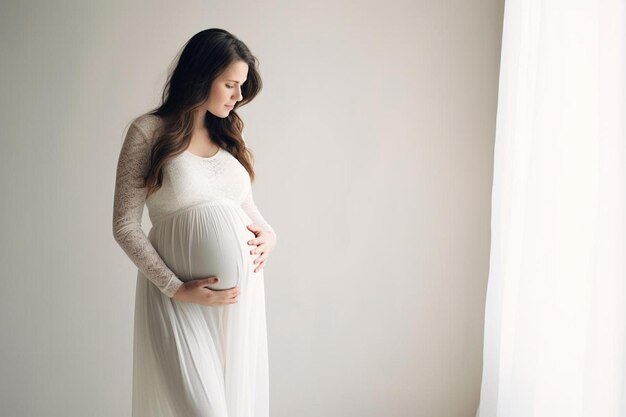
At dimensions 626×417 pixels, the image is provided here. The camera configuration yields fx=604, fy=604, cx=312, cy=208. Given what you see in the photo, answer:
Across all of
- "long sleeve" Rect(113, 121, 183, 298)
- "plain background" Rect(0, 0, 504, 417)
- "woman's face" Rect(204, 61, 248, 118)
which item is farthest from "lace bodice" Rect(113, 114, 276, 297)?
"plain background" Rect(0, 0, 504, 417)

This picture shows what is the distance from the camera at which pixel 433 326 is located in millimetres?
2566

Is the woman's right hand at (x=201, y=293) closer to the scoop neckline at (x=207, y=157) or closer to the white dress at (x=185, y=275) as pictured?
the white dress at (x=185, y=275)

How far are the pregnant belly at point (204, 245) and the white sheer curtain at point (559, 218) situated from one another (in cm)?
89

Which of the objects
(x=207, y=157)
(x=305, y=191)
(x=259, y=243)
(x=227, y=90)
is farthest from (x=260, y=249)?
(x=305, y=191)

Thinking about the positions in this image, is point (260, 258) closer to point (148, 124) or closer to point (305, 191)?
point (148, 124)

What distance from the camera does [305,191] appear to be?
244cm

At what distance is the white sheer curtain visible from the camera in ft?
4.68

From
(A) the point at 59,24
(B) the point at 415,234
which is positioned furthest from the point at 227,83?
(B) the point at 415,234

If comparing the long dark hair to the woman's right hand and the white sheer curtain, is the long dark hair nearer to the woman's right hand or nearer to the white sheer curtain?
the woman's right hand

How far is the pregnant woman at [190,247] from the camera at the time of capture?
1510mm

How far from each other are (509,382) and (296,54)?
1.43m

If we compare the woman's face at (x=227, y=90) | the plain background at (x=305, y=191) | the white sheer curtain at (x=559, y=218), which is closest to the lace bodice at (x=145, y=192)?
the woman's face at (x=227, y=90)

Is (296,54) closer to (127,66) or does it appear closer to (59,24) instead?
(127,66)

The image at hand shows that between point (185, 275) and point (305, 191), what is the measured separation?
0.96 metres
